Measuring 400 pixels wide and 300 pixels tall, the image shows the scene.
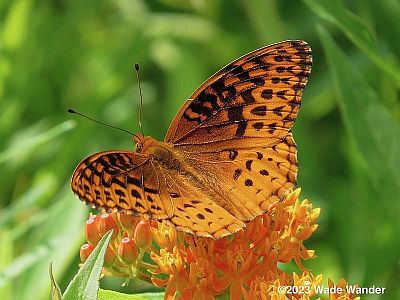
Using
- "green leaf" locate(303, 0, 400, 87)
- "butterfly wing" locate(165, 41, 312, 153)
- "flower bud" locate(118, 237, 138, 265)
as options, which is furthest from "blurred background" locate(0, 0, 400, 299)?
"flower bud" locate(118, 237, 138, 265)

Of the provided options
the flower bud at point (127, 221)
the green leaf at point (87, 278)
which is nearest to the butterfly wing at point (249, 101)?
the flower bud at point (127, 221)

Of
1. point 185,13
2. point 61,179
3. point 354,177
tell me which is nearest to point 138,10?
point 185,13

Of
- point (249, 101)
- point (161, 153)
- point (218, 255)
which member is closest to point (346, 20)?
point (249, 101)

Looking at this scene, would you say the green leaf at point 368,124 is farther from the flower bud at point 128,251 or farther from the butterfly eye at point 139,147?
the flower bud at point 128,251

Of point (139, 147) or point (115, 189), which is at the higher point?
point (139, 147)

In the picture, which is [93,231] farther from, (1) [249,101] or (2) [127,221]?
(1) [249,101]

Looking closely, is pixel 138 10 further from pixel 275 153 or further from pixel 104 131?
pixel 275 153

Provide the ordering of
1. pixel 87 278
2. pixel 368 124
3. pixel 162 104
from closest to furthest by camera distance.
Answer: pixel 87 278, pixel 368 124, pixel 162 104
